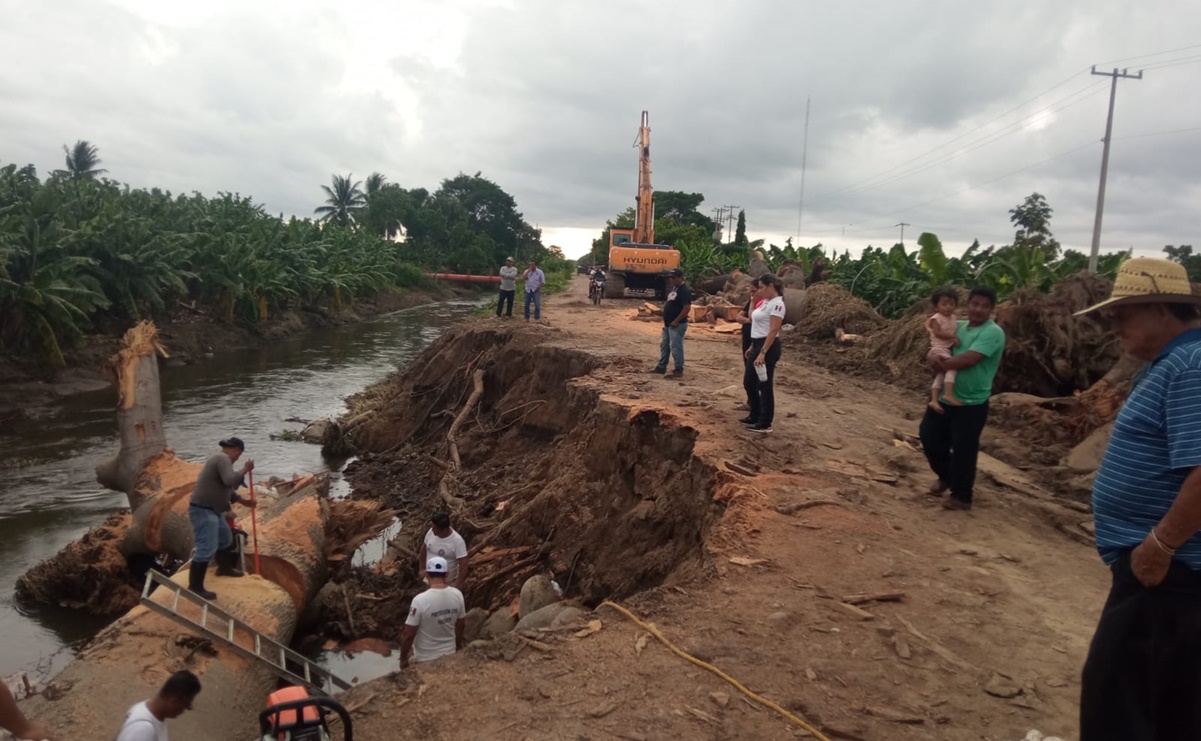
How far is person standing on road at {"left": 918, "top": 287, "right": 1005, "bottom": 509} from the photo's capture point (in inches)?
229

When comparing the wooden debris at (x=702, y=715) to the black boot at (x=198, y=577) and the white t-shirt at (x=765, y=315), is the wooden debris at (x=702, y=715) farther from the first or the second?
the white t-shirt at (x=765, y=315)

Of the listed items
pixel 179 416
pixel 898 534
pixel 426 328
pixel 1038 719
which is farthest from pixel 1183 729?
pixel 426 328

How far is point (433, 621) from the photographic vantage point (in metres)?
5.52

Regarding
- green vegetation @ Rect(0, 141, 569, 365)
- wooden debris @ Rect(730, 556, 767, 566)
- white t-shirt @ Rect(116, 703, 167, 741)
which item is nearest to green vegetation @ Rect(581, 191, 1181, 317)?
wooden debris @ Rect(730, 556, 767, 566)

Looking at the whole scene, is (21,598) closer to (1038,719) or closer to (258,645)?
(258,645)

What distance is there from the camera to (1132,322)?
259cm

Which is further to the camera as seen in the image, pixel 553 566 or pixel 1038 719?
pixel 553 566

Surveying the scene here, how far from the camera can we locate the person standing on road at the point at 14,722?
3.08 meters

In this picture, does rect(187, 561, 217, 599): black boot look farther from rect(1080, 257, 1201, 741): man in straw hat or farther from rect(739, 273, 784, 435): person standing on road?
rect(1080, 257, 1201, 741): man in straw hat

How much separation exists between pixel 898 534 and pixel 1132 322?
344 centimetres

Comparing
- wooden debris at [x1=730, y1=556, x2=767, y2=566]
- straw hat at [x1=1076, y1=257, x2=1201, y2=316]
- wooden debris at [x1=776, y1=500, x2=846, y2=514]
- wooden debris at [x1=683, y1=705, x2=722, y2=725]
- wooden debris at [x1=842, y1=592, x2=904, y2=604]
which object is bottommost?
wooden debris at [x1=683, y1=705, x2=722, y2=725]

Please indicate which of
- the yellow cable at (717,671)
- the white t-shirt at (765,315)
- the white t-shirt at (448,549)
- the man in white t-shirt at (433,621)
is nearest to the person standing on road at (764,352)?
the white t-shirt at (765,315)

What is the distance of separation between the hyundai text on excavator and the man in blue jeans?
498 inches

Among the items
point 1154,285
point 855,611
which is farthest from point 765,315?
point 1154,285
